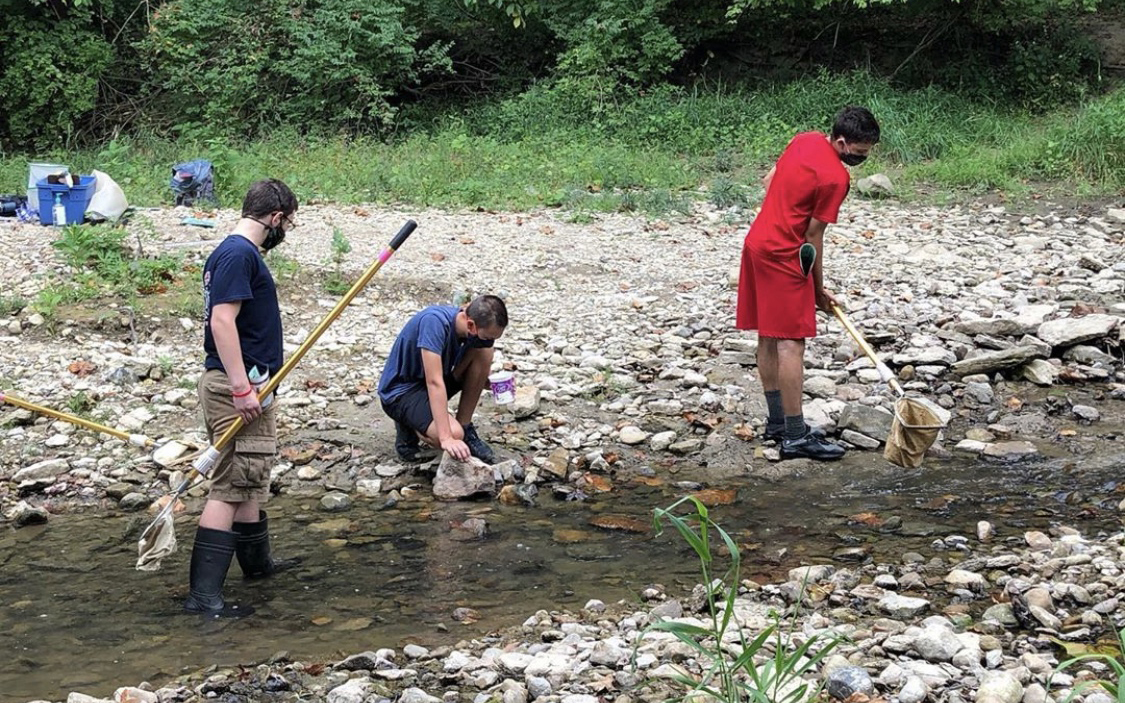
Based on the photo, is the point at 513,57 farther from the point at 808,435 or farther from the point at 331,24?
the point at 808,435

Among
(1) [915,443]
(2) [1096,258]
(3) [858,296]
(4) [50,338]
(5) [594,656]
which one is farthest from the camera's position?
(2) [1096,258]

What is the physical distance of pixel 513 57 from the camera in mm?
17172

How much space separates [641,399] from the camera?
668cm

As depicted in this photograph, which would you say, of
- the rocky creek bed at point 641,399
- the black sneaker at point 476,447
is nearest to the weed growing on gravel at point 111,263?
the rocky creek bed at point 641,399

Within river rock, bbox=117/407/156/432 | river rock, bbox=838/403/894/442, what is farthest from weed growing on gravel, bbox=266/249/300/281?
river rock, bbox=838/403/894/442

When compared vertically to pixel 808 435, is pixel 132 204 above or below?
above

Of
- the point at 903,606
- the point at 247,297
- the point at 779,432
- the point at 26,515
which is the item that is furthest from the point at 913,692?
the point at 26,515

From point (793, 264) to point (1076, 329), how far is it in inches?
90.7

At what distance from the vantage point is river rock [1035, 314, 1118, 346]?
6906 millimetres

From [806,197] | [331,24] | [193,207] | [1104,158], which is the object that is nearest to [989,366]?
[806,197]

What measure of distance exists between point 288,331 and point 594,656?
430 centimetres

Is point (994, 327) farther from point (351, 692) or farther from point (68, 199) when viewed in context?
point (68, 199)

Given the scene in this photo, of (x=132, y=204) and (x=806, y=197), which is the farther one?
(x=132, y=204)

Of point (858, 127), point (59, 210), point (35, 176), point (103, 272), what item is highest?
point (858, 127)
